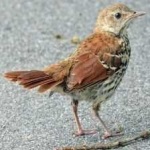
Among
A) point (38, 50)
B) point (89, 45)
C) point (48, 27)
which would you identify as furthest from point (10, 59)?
point (89, 45)

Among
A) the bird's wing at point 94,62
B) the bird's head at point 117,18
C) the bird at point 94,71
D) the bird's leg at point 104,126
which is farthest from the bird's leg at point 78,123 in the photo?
the bird's head at point 117,18

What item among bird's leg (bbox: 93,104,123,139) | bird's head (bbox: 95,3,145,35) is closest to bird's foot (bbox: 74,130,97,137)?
bird's leg (bbox: 93,104,123,139)

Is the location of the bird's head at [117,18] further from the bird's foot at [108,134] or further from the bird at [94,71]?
the bird's foot at [108,134]

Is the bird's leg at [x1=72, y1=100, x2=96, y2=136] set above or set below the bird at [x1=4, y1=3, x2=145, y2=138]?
below

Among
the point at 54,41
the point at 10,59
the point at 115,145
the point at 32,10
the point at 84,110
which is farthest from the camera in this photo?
the point at 32,10

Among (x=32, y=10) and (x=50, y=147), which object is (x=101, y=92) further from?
(x=32, y=10)

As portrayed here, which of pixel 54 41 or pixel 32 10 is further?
pixel 32 10

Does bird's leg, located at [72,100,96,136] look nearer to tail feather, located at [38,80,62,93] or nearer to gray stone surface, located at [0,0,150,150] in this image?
gray stone surface, located at [0,0,150,150]
